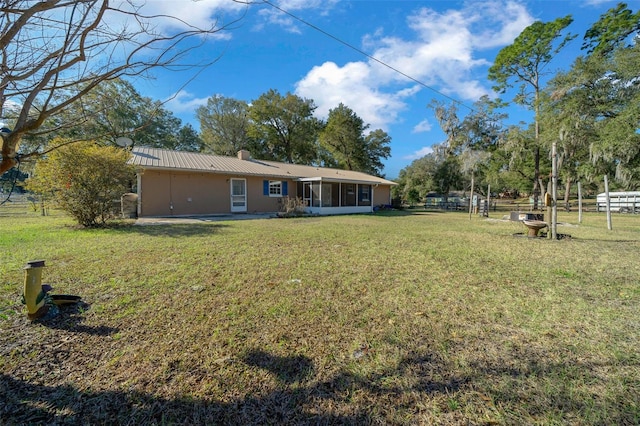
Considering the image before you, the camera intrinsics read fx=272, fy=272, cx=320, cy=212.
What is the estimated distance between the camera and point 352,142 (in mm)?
30766

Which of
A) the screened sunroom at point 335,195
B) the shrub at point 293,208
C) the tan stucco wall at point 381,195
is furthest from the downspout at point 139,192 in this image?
the tan stucco wall at point 381,195

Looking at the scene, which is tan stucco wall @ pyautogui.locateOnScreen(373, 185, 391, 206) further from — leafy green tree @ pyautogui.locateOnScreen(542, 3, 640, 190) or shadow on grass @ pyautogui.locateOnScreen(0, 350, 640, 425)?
shadow on grass @ pyautogui.locateOnScreen(0, 350, 640, 425)

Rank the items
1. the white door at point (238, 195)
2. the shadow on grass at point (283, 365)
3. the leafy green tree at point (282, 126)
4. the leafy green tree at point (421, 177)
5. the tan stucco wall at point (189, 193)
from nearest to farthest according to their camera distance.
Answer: the shadow on grass at point (283, 365) → the tan stucco wall at point (189, 193) → the white door at point (238, 195) → the leafy green tree at point (282, 126) → the leafy green tree at point (421, 177)

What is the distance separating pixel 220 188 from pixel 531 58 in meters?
25.8

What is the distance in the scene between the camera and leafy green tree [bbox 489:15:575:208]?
2044cm

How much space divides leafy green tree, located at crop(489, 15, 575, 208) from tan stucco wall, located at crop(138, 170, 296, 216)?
847 inches

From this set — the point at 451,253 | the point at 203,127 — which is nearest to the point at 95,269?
the point at 451,253

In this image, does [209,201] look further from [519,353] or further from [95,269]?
[519,353]

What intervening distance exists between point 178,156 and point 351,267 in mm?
13554

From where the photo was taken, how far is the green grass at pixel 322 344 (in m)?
1.63

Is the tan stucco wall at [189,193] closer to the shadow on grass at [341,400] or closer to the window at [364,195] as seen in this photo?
the window at [364,195]

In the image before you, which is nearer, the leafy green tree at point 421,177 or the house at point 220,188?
the house at point 220,188

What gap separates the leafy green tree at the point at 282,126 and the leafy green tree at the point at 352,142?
2.08 meters

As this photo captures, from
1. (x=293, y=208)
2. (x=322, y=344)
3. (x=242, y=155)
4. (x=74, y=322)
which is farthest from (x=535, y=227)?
(x=242, y=155)
